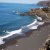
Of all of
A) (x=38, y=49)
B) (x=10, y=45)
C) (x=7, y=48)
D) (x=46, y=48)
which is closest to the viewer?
(x=46, y=48)

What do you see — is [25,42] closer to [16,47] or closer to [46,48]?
[16,47]

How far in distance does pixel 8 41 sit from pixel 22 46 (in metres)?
2.67

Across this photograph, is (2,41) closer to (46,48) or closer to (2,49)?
(2,49)

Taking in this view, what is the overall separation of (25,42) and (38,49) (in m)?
2.91

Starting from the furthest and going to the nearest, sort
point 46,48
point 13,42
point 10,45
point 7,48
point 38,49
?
point 13,42 < point 10,45 < point 7,48 < point 38,49 < point 46,48

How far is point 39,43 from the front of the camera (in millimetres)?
16516

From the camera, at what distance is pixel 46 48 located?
505 inches

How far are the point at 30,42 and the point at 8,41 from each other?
224 cm

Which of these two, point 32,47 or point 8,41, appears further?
point 8,41

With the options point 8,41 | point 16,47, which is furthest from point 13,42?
point 16,47

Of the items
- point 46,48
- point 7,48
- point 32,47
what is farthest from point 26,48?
point 46,48

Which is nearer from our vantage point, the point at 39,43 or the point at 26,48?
the point at 26,48

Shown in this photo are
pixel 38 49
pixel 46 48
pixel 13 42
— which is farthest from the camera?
pixel 13 42

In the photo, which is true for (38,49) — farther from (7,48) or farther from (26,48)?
(7,48)
